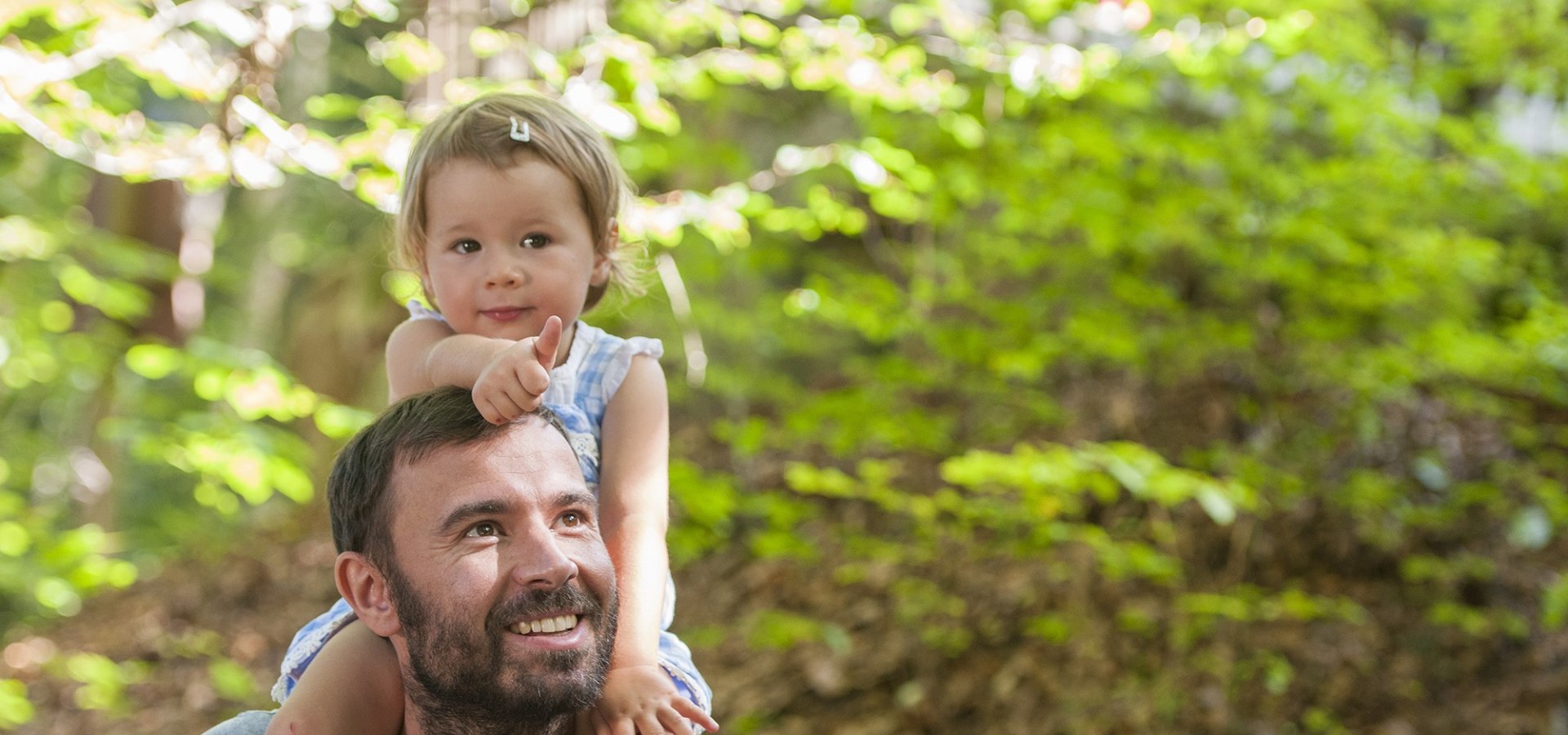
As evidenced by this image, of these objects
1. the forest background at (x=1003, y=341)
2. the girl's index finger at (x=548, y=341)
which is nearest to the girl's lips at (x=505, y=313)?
the girl's index finger at (x=548, y=341)

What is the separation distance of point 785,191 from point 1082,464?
5188 millimetres

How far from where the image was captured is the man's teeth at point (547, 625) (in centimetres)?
115

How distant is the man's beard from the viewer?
45.1 inches

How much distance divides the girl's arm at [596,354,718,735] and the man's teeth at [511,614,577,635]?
0.10 m

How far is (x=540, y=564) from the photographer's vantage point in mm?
1146

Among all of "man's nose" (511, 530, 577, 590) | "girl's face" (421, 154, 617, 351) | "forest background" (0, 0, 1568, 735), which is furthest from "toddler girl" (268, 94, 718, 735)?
"forest background" (0, 0, 1568, 735)

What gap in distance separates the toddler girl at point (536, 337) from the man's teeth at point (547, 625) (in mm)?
101

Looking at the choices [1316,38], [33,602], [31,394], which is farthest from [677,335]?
[31,394]

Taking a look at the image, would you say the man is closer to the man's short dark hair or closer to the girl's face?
the man's short dark hair

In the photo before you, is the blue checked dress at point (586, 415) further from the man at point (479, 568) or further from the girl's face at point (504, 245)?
the man at point (479, 568)

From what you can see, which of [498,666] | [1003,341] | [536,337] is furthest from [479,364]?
[1003,341]

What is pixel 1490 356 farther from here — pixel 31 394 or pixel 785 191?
pixel 31 394

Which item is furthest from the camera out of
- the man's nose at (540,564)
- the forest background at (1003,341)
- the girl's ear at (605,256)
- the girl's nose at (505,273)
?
the forest background at (1003,341)

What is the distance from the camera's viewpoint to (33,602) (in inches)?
360
